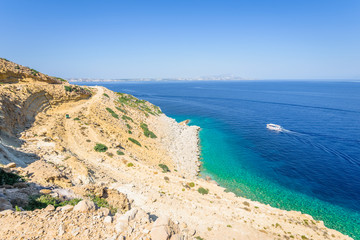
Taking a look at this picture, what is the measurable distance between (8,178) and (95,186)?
6.22 meters

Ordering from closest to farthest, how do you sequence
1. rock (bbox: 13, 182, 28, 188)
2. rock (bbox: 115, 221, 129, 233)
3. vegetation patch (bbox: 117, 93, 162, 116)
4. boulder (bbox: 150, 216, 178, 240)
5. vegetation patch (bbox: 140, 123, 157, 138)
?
rock (bbox: 115, 221, 129, 233), boulder (bbox: 150, 216, 178, 240), rock (bbox: 13, 182, 28, 188), vegetation patch (bbox: 140, 123, 157, 138), vegetation patch (bbox: 117, 93, 162, 116)

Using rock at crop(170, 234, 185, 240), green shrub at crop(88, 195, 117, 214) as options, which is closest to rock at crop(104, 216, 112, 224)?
rock at crop(170, 234, 185, 240)

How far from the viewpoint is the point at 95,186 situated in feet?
51.8

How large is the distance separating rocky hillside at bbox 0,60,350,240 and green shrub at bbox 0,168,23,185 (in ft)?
0.20

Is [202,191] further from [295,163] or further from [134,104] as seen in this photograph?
[134,104]

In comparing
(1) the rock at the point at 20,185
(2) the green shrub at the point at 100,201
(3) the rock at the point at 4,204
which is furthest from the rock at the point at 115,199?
(3) the rock at the point at 4,204

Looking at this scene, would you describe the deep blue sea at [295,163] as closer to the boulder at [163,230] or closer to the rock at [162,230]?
the boulder at [163,230]

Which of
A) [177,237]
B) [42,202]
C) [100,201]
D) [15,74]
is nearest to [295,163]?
[177,237]

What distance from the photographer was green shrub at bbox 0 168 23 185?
11789mm

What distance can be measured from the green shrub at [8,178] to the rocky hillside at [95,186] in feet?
0.20

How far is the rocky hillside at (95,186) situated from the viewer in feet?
29.7

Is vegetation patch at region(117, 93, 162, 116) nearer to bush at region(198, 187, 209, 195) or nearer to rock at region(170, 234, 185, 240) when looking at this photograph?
bush at region(198, 187, 209, 195)

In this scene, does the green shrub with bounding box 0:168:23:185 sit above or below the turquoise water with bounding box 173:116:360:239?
above

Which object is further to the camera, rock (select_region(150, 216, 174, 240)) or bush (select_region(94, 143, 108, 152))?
bush (select_region(94, 143, 108, 152))
